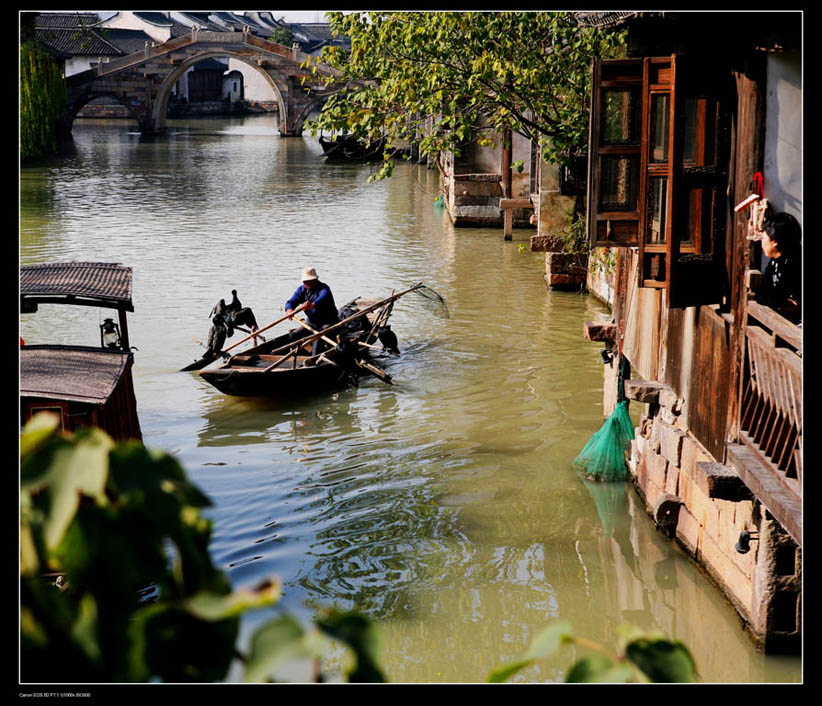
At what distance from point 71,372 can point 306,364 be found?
4628 mm

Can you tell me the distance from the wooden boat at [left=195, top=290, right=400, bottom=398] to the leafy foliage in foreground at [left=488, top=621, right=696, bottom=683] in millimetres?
10542

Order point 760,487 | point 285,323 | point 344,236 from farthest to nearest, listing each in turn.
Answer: point 344,236 → point 285,323 → point 760,487

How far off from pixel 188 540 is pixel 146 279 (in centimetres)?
1799

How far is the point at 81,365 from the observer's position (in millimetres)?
8125

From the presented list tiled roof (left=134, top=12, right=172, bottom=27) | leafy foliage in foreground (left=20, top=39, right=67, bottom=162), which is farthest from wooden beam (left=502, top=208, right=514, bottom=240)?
tiled roof (left=134, top=12, right=172, bottom=27)

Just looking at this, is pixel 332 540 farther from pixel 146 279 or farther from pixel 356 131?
pixel 146 279

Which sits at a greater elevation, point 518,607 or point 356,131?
point 356,131

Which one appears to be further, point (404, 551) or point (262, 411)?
point (262, 411)

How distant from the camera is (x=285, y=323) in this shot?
1577 centimetres

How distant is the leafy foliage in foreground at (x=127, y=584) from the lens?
1216 mm

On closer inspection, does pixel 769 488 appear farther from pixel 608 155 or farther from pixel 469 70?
pixel 469 70

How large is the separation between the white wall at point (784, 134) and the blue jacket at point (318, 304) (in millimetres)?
7281
